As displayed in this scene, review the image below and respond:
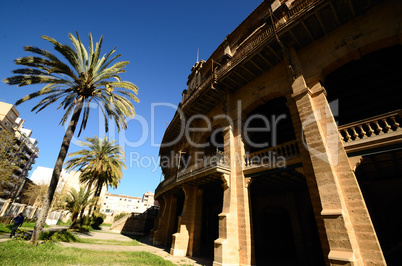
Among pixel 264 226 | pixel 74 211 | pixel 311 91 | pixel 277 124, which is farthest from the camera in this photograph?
pixel 74 211

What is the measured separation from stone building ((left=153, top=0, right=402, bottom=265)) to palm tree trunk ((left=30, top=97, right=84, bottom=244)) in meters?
7.41

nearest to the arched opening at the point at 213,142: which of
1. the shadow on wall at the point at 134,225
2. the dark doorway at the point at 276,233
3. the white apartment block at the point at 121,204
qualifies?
the dark doorway at the point at 276,233

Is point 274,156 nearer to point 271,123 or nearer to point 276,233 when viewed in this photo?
point 271,123

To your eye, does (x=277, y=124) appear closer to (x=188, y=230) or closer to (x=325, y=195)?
(x=325, y=195)

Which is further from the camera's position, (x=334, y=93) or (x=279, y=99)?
(x=279, y=99)

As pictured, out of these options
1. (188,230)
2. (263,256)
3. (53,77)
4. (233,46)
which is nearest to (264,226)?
(263,256)

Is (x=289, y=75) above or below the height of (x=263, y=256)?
above

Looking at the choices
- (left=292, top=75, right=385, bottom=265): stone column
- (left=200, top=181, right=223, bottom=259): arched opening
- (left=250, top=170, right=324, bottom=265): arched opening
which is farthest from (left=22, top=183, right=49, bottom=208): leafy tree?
(left=292, top=75, right=385, bottom=265): stone column

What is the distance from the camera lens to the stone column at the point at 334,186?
17.3 ft

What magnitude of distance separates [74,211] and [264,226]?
21065 mm

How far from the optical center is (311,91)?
806 centimetres

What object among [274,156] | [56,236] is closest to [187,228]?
[274,156]

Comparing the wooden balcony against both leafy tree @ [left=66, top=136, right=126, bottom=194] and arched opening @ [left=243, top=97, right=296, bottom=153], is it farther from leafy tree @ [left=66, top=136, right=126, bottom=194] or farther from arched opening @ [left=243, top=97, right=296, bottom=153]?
leafy tree @ [left=66, top=136, right=126, bottom=194]

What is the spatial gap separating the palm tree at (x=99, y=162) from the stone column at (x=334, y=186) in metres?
22.2
